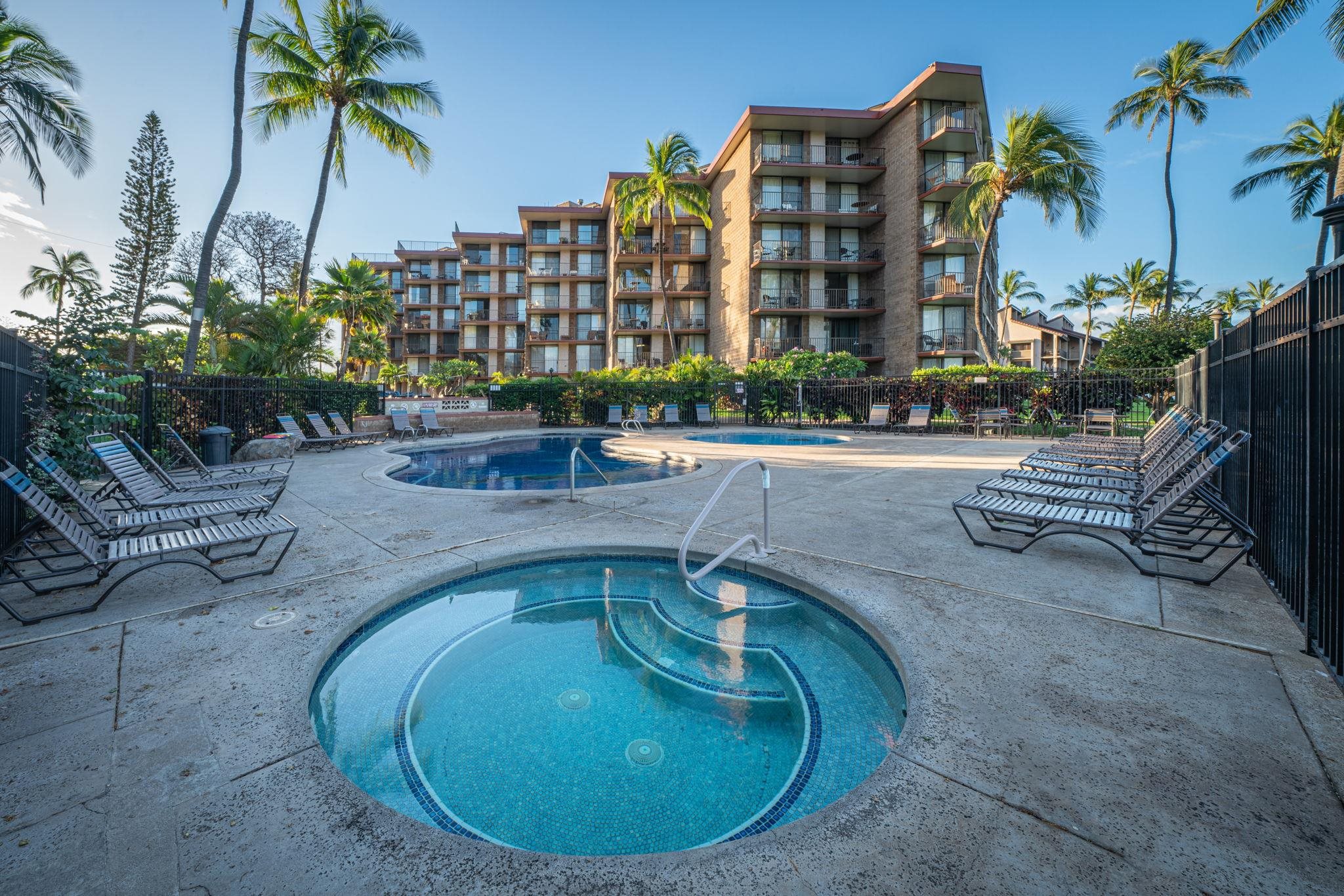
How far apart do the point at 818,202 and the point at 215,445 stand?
27.8m

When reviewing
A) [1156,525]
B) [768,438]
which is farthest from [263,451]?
[1156,525]

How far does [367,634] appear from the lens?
10.8 feet

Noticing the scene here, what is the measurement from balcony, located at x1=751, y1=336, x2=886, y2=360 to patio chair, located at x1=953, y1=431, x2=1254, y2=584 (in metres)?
23.6

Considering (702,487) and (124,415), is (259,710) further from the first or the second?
(124,415)

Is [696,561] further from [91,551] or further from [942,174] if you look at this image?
[942,174]

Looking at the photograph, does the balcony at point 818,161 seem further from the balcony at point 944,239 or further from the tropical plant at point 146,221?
the tropical plant at point 146,221

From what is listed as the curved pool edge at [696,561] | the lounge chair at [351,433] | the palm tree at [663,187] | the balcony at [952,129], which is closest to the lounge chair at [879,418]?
the palm tree at [663,187]

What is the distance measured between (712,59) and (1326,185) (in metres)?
30.6

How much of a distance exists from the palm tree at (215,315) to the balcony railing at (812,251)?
2318 cm

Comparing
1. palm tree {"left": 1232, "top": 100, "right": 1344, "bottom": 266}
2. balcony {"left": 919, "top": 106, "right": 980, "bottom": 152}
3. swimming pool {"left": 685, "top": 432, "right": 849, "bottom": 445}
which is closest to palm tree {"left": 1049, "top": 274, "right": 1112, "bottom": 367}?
palm tree {"left": 1232, "top": 100, "right": 1344, "bottom": 266}

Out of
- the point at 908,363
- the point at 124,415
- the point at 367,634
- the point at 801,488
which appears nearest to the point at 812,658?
the point at 367,634

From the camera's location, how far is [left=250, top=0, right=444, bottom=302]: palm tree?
16.5 metres

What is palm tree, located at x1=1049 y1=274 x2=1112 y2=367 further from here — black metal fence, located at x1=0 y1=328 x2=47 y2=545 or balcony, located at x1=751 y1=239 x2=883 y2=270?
black metal fence, located at x1=0 y1=328 x2=47 y2=545

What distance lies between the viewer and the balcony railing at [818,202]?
91.8 feet
